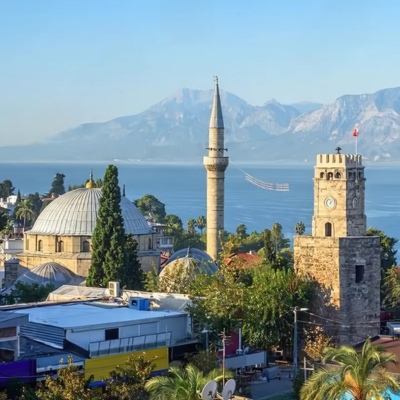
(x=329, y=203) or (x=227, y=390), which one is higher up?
(x=329, y=203)

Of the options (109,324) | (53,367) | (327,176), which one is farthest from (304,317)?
(53,367)

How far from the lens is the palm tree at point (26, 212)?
4365 inches

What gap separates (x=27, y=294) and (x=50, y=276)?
6915 millimetres

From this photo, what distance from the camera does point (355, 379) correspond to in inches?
995

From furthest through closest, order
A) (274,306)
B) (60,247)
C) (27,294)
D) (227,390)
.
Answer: (60,247) → (27,294) → (274,306) → (227,390)

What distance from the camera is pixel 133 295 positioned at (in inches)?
1662

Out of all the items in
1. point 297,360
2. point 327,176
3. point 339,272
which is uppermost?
point 327,176

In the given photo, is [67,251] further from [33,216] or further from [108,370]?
[33,216]

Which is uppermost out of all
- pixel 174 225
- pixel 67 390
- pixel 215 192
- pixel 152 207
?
pixel 215 192

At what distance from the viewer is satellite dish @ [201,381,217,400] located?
76.8ft

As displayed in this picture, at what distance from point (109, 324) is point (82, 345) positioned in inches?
53.2

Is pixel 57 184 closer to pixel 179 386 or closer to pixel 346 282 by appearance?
pixel 346 282

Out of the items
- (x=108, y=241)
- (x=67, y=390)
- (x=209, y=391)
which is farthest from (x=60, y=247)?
(x=209, y=391)

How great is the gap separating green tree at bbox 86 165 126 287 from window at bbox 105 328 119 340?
15652 millimetres
